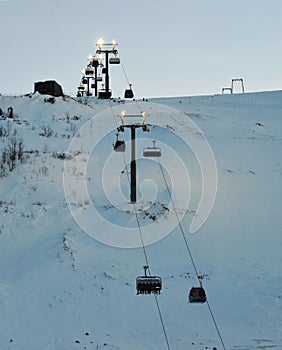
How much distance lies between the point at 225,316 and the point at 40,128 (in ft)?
57.3

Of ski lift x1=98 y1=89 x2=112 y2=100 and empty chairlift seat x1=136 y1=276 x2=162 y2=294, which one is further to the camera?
ski lift x1=98 y1=89 x2=112 y2=100

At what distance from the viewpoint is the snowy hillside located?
9914 mm

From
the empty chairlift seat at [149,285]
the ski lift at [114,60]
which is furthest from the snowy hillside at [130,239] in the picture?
the ski lift at [114,60]

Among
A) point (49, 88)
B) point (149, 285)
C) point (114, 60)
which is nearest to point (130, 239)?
point (149, 285)

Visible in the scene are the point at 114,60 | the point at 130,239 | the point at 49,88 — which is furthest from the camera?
the point at 49,88

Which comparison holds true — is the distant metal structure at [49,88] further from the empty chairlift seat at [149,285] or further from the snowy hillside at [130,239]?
the empty chairlift seat at [149,285]

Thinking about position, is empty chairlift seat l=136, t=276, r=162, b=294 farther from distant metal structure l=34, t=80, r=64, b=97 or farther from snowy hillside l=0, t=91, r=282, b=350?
distant metal structure l=34, t=80, r=64, b=97

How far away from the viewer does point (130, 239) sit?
1446 cm

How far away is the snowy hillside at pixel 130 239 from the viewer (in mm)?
9914

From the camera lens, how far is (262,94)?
5259 cm

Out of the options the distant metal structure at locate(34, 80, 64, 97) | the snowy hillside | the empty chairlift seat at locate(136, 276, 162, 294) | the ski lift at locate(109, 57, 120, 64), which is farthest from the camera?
the distant metal structure at locate(34, 80, 64, 97)

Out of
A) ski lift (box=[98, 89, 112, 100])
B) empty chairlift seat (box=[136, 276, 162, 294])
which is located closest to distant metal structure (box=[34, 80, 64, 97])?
ski lift (box=[98, 89, 112, 100])

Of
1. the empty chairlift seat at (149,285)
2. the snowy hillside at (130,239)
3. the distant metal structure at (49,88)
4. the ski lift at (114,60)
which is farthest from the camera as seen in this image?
the distant metal structure at (49,88)

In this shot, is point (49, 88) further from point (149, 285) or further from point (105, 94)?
point (149, 285)
